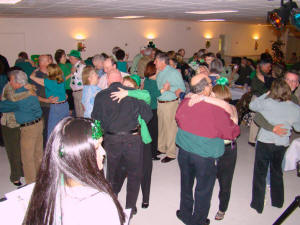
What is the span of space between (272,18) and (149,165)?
9.62 ft

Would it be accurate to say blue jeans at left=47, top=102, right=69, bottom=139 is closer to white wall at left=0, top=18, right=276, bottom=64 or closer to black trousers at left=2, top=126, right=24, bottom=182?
black trousers at left=2, top=126, right=24, bottom=182

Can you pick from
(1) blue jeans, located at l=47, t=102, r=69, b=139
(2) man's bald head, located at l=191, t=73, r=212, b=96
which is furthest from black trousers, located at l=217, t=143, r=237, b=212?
(1) blue jeans, located at l=47, t=102, r=69, b=139

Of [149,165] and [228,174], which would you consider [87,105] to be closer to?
[149,165]

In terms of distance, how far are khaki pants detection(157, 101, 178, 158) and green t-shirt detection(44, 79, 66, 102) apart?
1485 mm

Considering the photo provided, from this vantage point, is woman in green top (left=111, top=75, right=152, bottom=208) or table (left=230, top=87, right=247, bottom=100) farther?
table (left=230, top=87, right=247, bottom=100)

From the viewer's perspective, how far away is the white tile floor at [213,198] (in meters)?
2.81

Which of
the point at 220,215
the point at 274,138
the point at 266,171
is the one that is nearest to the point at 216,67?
the point at 274,138

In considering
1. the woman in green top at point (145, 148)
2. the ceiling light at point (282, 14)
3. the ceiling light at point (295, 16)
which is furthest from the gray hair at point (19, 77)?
the ceiling light at point (295, 16)

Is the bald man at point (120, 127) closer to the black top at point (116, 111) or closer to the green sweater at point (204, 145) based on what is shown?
the black top at point (116, 111)

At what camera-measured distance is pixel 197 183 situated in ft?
7.99

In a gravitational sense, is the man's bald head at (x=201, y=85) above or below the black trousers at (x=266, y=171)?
above

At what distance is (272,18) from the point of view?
12.8 feet

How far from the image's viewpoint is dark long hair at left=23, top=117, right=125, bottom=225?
988mm

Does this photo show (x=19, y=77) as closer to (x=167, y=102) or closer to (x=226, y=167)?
(x=167, y=102)
